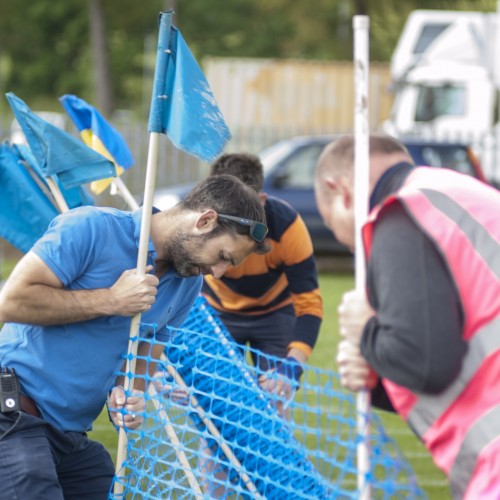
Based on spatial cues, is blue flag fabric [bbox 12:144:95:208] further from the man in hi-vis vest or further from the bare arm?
the man in hi-vis vest

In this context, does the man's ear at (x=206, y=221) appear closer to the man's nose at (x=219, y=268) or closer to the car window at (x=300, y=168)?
the man's nose at (x=219, y=268)

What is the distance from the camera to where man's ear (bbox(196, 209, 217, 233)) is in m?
3.75

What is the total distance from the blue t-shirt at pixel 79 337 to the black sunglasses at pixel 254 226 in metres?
0.32

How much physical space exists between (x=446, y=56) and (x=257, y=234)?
17.3 m

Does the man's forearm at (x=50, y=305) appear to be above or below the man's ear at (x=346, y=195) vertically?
below

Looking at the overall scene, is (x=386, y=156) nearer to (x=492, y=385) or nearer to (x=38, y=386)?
(x=492, y=385)

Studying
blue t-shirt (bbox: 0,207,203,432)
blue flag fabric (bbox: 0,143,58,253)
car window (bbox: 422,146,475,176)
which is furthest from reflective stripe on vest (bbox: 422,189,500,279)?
car window (bbox: 422,146,475,176)

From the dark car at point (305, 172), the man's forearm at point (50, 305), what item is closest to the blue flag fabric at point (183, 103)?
the man's forearm at point (50, 305)

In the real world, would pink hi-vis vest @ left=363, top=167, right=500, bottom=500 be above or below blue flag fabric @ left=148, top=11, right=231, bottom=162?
below

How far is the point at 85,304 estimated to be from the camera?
12.0 feet

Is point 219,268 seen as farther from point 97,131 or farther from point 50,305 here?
point 97,131

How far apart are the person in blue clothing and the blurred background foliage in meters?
29.8

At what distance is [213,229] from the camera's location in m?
3.78

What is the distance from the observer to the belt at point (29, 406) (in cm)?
375
